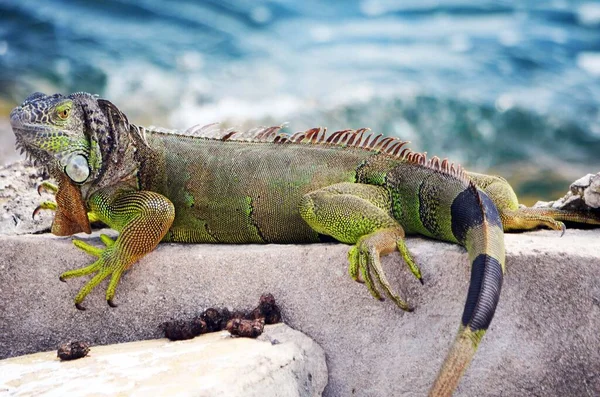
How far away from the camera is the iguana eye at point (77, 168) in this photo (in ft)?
10.4

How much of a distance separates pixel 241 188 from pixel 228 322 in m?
0.66

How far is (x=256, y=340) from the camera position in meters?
2.84

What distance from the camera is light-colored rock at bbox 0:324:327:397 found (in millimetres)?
2393

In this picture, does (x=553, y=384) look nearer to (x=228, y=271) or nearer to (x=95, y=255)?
(x=228, y=271)

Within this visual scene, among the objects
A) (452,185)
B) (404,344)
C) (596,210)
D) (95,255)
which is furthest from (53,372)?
(596,210)

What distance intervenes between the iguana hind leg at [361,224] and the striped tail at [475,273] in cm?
28

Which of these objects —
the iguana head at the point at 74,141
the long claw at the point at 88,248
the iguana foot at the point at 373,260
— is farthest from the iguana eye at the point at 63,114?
the iguana foot at the point at 373,260

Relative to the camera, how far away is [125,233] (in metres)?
3.13

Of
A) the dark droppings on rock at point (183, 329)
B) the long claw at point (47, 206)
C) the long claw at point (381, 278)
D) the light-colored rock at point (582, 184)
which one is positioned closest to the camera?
the long claw at point (381, 278)

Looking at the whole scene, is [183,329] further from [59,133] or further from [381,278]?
[59,133]

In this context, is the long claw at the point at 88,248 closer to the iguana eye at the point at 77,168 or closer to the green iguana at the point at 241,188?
the green iguana at the point at 241,188

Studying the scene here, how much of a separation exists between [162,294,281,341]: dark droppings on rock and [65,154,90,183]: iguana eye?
0.78m

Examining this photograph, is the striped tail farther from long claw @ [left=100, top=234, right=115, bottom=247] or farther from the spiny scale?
long claw @ [left=100, top=234, right=115, bottom=247]

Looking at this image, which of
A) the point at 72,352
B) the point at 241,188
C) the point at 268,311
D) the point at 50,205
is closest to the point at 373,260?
the point at 268,311
